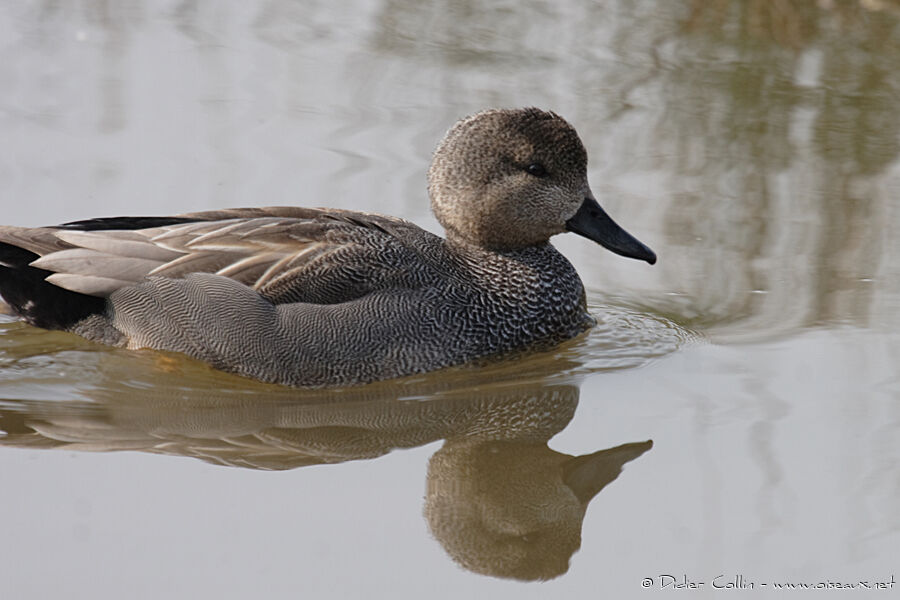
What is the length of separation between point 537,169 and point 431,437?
1585 mm

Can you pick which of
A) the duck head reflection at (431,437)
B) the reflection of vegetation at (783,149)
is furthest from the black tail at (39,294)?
the reflection of vegetation at (783,149)

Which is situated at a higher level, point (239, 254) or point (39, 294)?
point (239, 254)

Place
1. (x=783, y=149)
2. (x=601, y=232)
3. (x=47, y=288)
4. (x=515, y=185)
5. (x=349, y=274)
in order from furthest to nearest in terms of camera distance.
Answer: (x=783, y=149)
(x=601, y=232)
(x=515, y=185)
(x=47, y=288)
(x=349, y=274)

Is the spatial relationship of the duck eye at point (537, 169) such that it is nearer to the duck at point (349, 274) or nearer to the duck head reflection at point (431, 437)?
the duck at point (349, 274)

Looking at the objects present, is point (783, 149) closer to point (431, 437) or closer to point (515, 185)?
point (515, 185)

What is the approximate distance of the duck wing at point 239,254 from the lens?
21.1 ft

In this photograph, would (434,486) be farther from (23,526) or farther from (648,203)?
(648,203)

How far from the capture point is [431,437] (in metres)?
5.88

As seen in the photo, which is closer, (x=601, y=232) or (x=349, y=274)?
(x=349, y=274)

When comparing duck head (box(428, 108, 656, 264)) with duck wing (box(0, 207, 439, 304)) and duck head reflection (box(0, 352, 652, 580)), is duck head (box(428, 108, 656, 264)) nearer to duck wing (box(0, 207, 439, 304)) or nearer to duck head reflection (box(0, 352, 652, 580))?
duck wing (box(0, 207, 439, 304))

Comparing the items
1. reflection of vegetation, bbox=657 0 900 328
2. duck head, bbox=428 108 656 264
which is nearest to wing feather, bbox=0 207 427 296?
duck head, bbox=428 108 656 264

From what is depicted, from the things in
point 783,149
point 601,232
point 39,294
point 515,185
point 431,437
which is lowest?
point 431,437

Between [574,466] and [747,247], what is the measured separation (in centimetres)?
265

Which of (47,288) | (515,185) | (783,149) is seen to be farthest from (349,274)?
(783,149)
